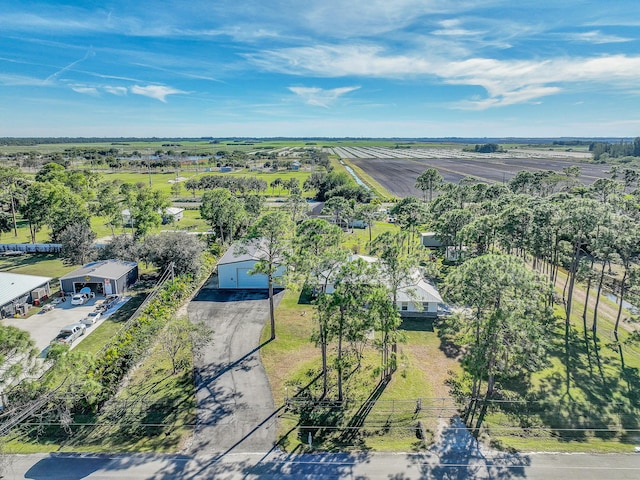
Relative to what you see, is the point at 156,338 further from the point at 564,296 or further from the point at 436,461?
the point at 564,296

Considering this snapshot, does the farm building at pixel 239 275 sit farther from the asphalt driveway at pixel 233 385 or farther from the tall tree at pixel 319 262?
the tall tree at pixel 319 262

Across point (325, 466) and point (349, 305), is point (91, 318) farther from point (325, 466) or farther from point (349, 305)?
point (325, 466)

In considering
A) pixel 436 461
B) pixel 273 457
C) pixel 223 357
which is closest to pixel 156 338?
pixel 223 357

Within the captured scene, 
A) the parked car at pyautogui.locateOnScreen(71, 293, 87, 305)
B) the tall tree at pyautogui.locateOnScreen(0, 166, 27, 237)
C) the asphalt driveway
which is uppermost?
the tall tree at pyautogui.locateOnScreen(0, 166, 27, 237)

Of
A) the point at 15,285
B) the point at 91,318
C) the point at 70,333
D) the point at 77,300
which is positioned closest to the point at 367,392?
the point at 70,333

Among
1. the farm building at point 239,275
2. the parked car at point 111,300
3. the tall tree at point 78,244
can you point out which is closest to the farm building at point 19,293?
the parked car at point 111,300

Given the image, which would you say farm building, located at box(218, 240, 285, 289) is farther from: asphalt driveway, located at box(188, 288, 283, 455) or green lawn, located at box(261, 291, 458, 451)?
green lawn, located at box(261, 291, 458, 451)

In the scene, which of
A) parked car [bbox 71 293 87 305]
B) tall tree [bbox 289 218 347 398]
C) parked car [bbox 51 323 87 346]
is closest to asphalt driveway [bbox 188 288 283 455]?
tall tree [bbox 289 218 347 398]
